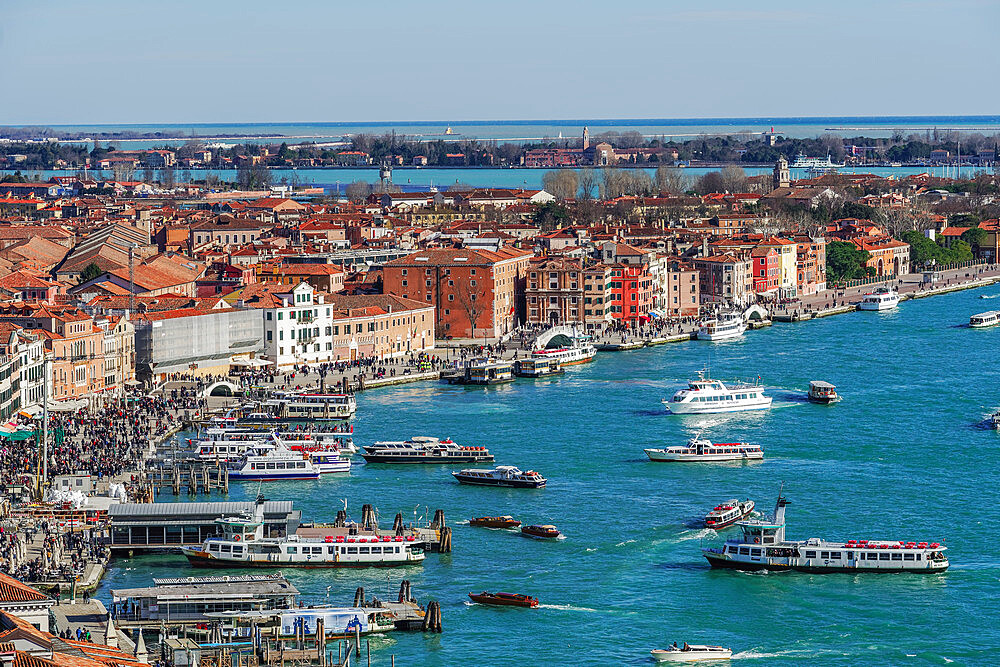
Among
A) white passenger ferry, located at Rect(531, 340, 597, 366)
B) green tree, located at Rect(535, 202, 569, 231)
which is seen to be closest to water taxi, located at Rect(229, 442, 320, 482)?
white passenger ferry, located at Rect(531, 340, 597, 366)

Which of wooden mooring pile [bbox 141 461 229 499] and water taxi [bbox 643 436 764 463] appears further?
water taxi [bbox 643 436 764 463]

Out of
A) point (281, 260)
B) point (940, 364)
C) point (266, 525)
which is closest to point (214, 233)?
point (281, 260)

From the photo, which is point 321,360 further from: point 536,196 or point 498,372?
point 536,196

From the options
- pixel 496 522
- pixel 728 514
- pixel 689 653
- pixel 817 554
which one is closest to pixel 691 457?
pixel 728 514

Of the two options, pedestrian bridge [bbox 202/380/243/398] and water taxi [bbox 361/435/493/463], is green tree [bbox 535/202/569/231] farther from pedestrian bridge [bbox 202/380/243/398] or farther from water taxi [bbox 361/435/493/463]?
water taxi [bbox 361/435/493/463]

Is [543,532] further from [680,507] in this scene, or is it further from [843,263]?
[843,263]

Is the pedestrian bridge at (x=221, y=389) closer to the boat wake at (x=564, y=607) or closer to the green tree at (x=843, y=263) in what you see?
the boat wake at (x=564, y=607)

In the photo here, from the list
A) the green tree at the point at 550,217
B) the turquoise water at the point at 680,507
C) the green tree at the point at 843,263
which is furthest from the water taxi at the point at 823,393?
the green tree at the point at 550,217
